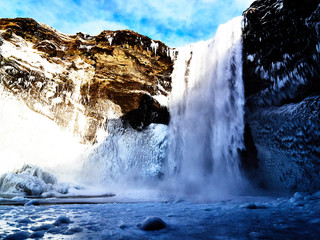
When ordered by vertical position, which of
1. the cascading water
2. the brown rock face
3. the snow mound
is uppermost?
the brown rock face

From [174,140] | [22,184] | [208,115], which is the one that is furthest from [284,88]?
[22,184]

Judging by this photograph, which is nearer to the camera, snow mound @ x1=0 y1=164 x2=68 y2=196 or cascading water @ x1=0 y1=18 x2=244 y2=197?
snow mound @ x1=0 y1=164 x2=68 y2=196

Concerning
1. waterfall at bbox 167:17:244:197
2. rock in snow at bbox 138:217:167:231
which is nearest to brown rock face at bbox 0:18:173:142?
waterfall at bbox 167:17:244:197

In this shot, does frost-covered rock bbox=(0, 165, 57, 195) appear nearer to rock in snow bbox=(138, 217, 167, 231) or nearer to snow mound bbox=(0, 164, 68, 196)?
snow mound bbox=(0, 164, 68, 196)

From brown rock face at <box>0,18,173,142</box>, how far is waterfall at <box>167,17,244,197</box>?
1.32 metres

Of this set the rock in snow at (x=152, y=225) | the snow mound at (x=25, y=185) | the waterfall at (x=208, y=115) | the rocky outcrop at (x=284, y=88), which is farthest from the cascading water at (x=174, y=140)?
the rock in snow at (x=152, y=225)

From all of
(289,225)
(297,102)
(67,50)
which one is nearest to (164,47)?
(67,50)

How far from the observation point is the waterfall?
6992mm

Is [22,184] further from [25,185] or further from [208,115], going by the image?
[208,115]

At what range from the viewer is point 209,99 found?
8.40m

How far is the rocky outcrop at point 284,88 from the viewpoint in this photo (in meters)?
4.84

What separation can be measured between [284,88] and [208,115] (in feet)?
10.7

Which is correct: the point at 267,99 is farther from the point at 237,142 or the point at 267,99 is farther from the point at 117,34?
the point at 117,34

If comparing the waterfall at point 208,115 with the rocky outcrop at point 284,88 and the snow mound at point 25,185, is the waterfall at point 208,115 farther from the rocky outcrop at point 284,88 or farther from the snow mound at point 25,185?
the snow mound at point 25,185
